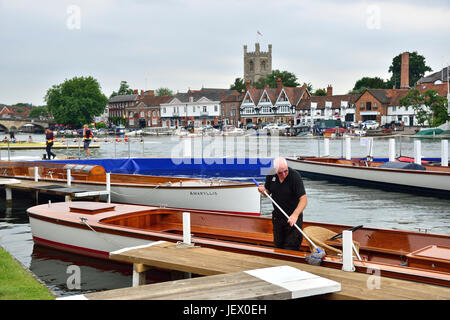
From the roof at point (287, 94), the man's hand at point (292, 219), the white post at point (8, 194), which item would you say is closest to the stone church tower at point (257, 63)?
the roof at point (287, 94)

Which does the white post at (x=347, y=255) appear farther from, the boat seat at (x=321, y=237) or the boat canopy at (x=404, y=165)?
the boat canopy at (x=404, y=165)

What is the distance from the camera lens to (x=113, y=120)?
532ft

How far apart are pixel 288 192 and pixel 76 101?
133466mm

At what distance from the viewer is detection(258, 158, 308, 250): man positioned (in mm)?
8633

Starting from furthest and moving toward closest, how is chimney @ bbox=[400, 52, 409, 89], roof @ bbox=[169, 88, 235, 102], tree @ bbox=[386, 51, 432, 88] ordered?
1. tree @ bbox=[386, 51, 432, 88]
2. roof @ bbox=[169, 88, 235, 102]
3. chimney @ bbox=[400, 52, 409, 89]

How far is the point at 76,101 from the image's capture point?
440ft

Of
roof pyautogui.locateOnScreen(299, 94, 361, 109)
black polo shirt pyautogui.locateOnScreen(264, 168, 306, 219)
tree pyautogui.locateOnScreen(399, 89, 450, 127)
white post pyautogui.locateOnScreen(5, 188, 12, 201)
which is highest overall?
roof pyautogui.locateOnScreen(299, 94, 361, 109)

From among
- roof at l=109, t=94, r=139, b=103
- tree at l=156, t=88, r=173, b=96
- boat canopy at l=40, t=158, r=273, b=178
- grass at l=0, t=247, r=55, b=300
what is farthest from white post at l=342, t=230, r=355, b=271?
tree at l=156, t=88, r=173, b=96

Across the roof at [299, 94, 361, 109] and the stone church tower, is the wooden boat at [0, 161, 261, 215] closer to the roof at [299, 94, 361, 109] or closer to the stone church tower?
the roof at [299, 94, 361, 109]

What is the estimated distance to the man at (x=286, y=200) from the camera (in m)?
8.63

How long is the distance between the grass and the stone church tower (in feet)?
573

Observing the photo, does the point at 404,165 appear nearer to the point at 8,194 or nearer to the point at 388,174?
the point at 388,174

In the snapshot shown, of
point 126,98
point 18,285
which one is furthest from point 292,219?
point 126,98

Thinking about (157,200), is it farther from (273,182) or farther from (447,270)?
(447,270)
